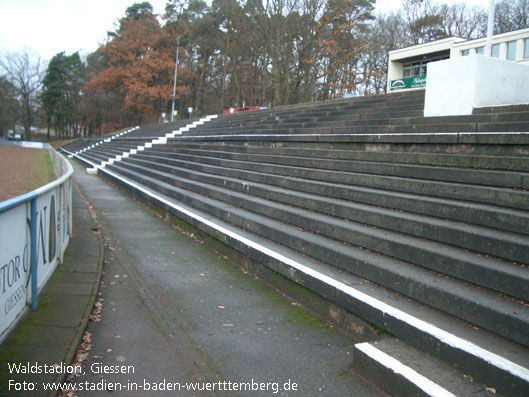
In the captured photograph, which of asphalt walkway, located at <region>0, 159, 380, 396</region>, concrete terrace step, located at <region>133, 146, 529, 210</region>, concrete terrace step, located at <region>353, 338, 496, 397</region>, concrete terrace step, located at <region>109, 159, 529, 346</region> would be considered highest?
concrete terrace step, located at <region>133, 146, 529, 210</region>

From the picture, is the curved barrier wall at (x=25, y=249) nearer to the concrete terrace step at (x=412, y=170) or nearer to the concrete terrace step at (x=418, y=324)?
the concrete terrace step at (x=418, y=324)

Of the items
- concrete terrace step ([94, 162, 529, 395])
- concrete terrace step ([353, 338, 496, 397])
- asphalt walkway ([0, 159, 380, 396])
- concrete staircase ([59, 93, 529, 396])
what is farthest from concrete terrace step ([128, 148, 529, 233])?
asphalt walkway ([0, 159, 380, 396])

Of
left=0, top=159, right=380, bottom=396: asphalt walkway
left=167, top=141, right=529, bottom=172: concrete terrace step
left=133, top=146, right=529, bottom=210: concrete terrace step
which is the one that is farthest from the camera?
left=167, top=141, right=529, bottom=172: concrete terrace step

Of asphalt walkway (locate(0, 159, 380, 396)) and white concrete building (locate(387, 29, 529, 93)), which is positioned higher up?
white concrete building (locate(387, 29, 529, 93))

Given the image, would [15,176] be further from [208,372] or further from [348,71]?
[348,71]

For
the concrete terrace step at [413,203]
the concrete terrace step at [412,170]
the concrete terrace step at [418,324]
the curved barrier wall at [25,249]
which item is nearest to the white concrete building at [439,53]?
the concrete terrace step at [412,170]

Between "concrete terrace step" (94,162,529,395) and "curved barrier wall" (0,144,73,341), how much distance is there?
2.64m

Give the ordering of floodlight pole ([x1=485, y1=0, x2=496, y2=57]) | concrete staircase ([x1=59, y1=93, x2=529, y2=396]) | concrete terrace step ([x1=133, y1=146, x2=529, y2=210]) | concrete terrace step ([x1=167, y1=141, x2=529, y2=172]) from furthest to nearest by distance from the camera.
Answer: floodlight pole ([x1=485, y1=0, x2=496, y2=57])
concrete terrace step ([x1=167, y1=141, x2=529, y2=172])
concrete terrace step ([x1=133, y1=146, x2=529, y2=210])
concrete staircase ([x1=59, y1=93, x2=529, y2=396])

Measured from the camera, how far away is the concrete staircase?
319 cm

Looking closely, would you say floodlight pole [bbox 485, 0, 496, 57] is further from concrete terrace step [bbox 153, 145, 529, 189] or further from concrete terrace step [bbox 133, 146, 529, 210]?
concrete terrace step [bbox 133, 146, 529, 210]

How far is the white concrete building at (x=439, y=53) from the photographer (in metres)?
29.5

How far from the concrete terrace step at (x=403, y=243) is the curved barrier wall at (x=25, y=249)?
3380mm

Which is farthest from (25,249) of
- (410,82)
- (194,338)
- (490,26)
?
(410,82)

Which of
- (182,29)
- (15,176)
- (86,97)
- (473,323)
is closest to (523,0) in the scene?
(182,29)
